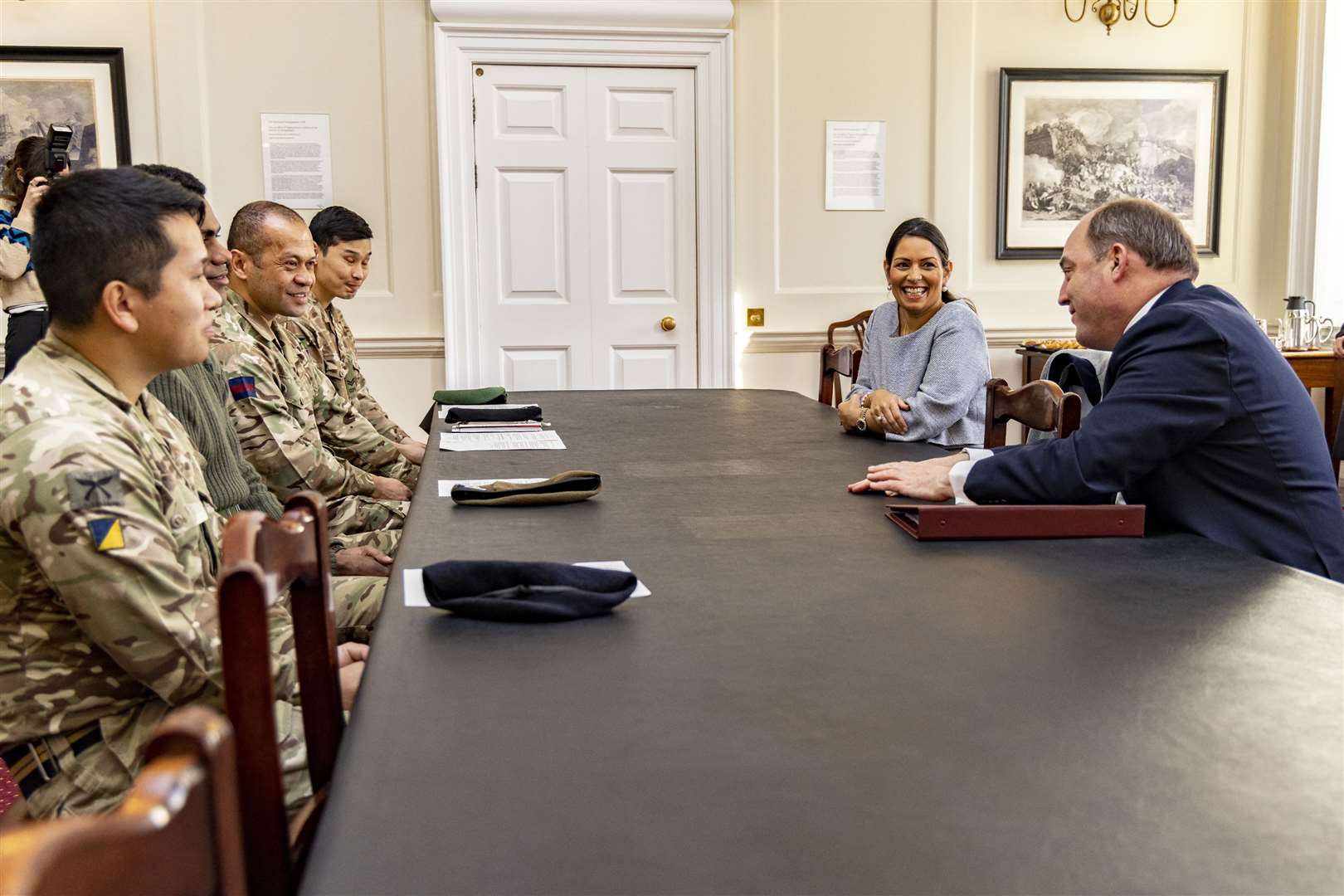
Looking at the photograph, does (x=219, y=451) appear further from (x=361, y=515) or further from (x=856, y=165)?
(x=856, y=165)

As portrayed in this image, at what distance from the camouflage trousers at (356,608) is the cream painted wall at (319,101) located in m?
3.22

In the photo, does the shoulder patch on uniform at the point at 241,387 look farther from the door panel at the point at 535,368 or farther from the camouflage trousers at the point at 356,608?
the door panel at the point at 535,368

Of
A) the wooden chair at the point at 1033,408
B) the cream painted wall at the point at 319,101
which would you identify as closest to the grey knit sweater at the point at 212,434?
the wooden chair at the point at 1033,408

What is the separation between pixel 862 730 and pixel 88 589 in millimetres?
869

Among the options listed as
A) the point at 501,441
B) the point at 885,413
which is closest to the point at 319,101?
the point at 501,441

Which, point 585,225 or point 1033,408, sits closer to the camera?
point 1033,408

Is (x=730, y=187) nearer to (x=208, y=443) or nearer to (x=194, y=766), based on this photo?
(x=208, y=443)

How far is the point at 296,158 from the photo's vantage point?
5.35 metres

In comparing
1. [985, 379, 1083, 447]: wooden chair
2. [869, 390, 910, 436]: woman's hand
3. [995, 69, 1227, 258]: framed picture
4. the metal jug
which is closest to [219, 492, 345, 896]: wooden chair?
[985, 379, 1083, 447]: wooden chair

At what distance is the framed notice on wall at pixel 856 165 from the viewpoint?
5.76 meters

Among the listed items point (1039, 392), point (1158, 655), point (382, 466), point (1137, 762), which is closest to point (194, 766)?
point (1137, 762)

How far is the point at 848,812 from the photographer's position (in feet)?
2.89

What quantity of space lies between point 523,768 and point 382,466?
297cm

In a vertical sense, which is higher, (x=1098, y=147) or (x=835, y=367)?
(x=1098, y=147)
